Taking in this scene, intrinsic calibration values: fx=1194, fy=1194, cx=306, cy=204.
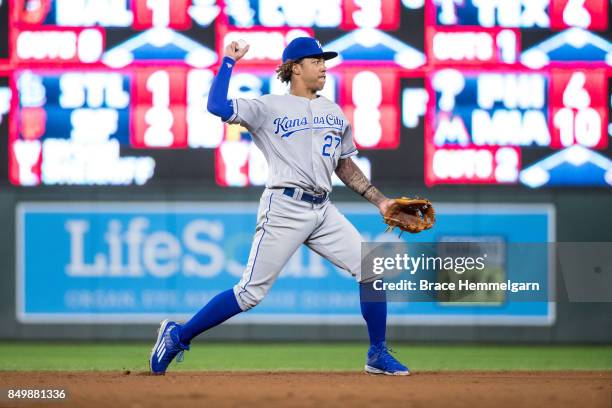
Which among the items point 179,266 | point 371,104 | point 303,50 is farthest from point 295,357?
point 303,50

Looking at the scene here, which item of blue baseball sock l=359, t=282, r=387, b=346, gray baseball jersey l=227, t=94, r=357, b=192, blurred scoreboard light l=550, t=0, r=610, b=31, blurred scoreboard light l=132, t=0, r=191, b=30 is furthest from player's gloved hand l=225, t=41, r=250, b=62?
blurred scoreboard light l=550, t=0, r=610, b=31

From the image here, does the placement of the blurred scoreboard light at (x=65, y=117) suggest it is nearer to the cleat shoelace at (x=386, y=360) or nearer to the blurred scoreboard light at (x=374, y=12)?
the blurred scoreboard light at (x=374, y=12)

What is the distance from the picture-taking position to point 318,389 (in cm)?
507

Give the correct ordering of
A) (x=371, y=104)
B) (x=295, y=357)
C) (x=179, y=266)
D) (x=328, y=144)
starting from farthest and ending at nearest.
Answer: (x=179, y=266) < (x=371, y=104) < (x=295, y=357) < (x=328, y=144)

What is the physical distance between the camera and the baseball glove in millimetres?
5660

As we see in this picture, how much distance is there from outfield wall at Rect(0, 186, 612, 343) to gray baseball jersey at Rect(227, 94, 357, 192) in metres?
3.04

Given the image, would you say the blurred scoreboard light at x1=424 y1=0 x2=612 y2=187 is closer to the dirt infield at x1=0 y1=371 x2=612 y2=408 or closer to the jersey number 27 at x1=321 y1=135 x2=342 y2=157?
the dirt infield at x1=0 y1=371 x2=612 y2=408

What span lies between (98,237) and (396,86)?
94.5 inches

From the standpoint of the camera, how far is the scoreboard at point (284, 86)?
8.16 m

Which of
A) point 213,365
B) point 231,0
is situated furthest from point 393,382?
point 231,0

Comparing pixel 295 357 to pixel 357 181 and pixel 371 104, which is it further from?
pixel 357 181

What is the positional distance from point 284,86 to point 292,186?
111 inches

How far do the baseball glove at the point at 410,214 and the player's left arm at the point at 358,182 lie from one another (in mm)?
64

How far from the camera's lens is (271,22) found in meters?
8.12
